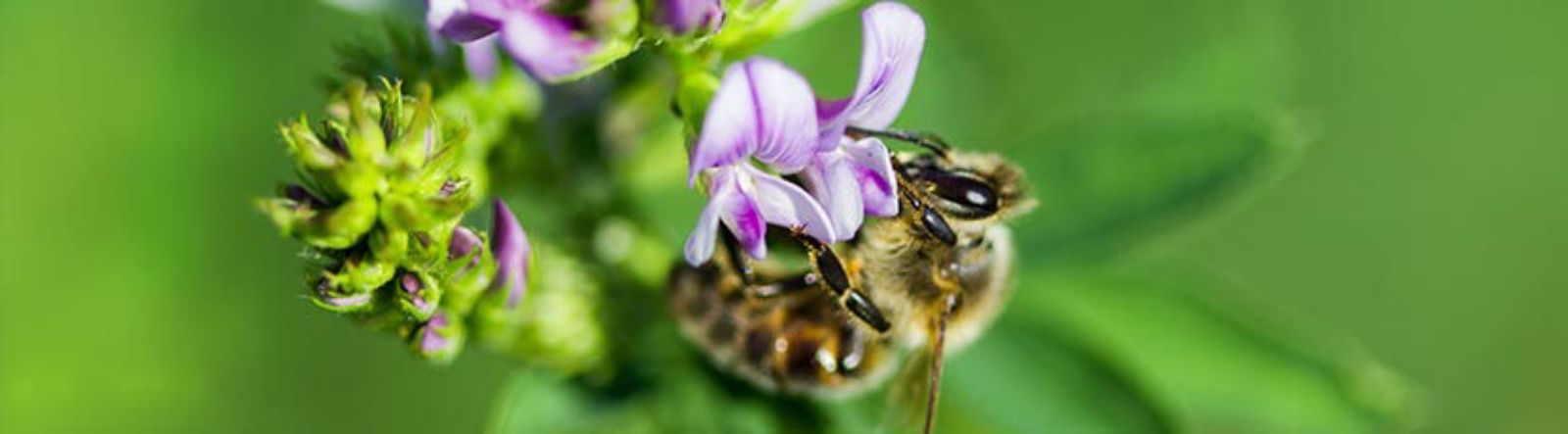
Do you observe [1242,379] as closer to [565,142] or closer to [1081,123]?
[1081,123]

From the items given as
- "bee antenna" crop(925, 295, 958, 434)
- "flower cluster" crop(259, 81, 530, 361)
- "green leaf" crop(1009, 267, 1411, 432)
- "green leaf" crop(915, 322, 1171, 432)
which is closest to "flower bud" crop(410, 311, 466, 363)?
"flower cluster" crop(259, 81, 530, 361)

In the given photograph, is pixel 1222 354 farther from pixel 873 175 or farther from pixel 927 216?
pixel 873 175

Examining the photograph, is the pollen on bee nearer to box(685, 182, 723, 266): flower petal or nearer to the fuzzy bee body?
the fuzzy bee body

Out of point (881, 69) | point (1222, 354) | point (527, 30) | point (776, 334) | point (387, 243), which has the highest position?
point (1222, 354)

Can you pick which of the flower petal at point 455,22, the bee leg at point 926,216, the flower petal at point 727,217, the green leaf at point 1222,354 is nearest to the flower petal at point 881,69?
the flower petal at point 727,217

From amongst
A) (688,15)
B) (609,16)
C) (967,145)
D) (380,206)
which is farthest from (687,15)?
(967,145)

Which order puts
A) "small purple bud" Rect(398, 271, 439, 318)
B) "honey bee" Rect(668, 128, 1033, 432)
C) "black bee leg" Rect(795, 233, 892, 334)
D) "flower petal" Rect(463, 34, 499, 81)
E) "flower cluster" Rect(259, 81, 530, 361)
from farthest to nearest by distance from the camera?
1. "flower petal" Rect(463, 34, 499, 81)
2. "honey bee" Rect(668, 128, 1033, 432)
3. "black bee leg" Rect(795, 233, 892, 334)
4. "small purple bud" Rect(398, 271, 439, 318)
5. "flower cluster" Rect(259, 81, 530, 361)

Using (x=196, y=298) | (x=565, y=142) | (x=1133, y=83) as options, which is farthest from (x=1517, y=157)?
(x=196, y=298)
